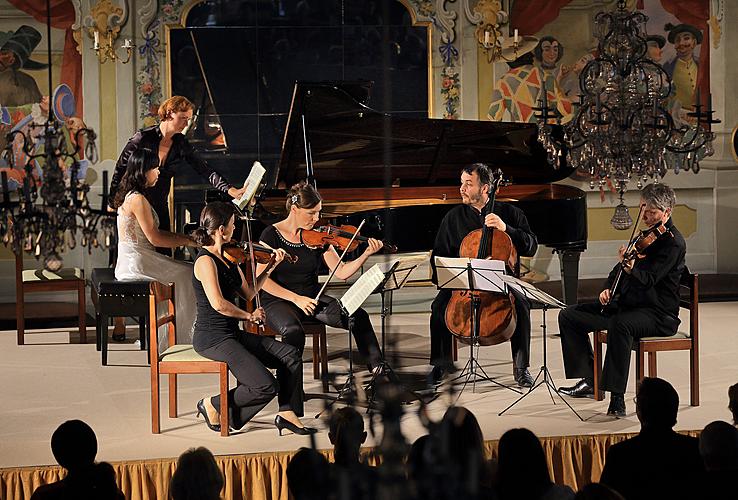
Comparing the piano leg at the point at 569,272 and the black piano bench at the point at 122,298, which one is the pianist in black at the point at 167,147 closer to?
the black piano bench at the point at 122,298

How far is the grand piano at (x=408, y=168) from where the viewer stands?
714cm

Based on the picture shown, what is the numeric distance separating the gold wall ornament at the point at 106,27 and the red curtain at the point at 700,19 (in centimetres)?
467

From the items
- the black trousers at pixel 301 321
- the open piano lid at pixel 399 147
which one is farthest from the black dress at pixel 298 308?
the open piano lid at pixel 399 147

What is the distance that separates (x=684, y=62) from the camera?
999cm

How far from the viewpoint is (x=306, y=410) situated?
5.54 m

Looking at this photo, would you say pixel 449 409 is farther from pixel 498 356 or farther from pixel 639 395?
pixel 498 356

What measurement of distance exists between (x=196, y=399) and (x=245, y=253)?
3.15 feet

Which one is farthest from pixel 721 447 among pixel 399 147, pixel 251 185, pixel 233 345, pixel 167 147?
pixel 399 147

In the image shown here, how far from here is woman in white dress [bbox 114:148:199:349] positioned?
634 cm

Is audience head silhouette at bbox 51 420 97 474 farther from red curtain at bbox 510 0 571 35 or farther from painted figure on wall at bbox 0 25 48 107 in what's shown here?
red curtain at bbox 510 0 571 35

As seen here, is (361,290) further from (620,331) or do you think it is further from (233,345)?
(620,331)

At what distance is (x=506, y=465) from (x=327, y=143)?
509 centimetres

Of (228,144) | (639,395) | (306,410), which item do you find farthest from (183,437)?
(228,144)

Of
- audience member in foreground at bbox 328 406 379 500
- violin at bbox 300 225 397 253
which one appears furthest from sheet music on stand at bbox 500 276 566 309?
audience member in foreground at bbox 328 406 379 500
